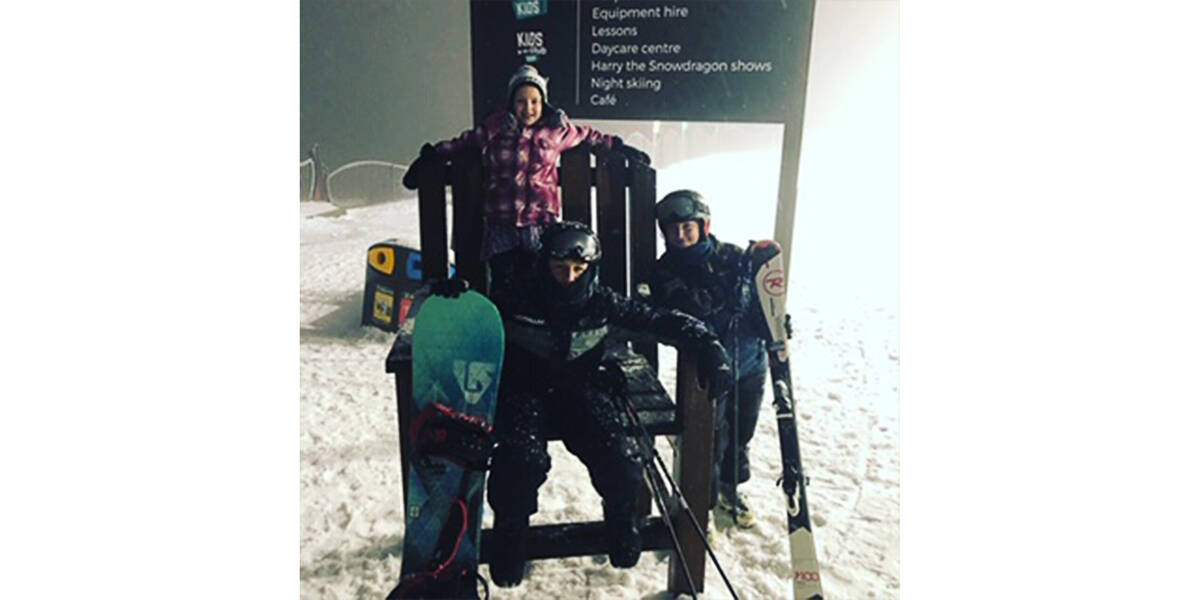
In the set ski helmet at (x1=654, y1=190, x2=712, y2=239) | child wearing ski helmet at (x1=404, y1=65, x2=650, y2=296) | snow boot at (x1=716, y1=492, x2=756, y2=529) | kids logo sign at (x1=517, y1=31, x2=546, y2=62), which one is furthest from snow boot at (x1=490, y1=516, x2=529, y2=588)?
Result: kids logo sign at (x1=517, y1=31, x2=546, y2=62)

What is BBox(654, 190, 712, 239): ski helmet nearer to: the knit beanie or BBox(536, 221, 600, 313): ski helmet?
BBox(536, 221, 600, 313): ski helmet

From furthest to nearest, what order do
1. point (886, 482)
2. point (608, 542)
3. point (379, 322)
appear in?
1. point (379, 322)
2. point (886, 482)
3. point (608, 542)

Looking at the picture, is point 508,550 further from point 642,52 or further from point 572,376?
point 642,52

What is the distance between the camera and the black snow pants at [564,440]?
183cm

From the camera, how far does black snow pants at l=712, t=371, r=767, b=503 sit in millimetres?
2289

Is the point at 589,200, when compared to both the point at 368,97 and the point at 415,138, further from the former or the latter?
the point at 368,97

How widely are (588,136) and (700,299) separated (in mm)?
585

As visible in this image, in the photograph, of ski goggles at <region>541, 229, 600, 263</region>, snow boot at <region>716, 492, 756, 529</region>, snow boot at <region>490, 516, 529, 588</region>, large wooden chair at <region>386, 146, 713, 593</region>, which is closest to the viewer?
snow boot at <region>490, 516, 529, 588</region>

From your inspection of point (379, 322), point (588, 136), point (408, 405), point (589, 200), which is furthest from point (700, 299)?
point (379, 322)

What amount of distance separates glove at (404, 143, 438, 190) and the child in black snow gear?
1.39ft

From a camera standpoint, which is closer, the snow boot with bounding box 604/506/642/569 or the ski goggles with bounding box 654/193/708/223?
the snow boot with bounding box 604/506/642/569

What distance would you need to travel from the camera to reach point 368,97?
2232mm

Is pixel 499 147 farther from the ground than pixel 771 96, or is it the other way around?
pixel 771 96

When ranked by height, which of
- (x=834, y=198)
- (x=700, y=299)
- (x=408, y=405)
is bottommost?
(x=408, y=405)
